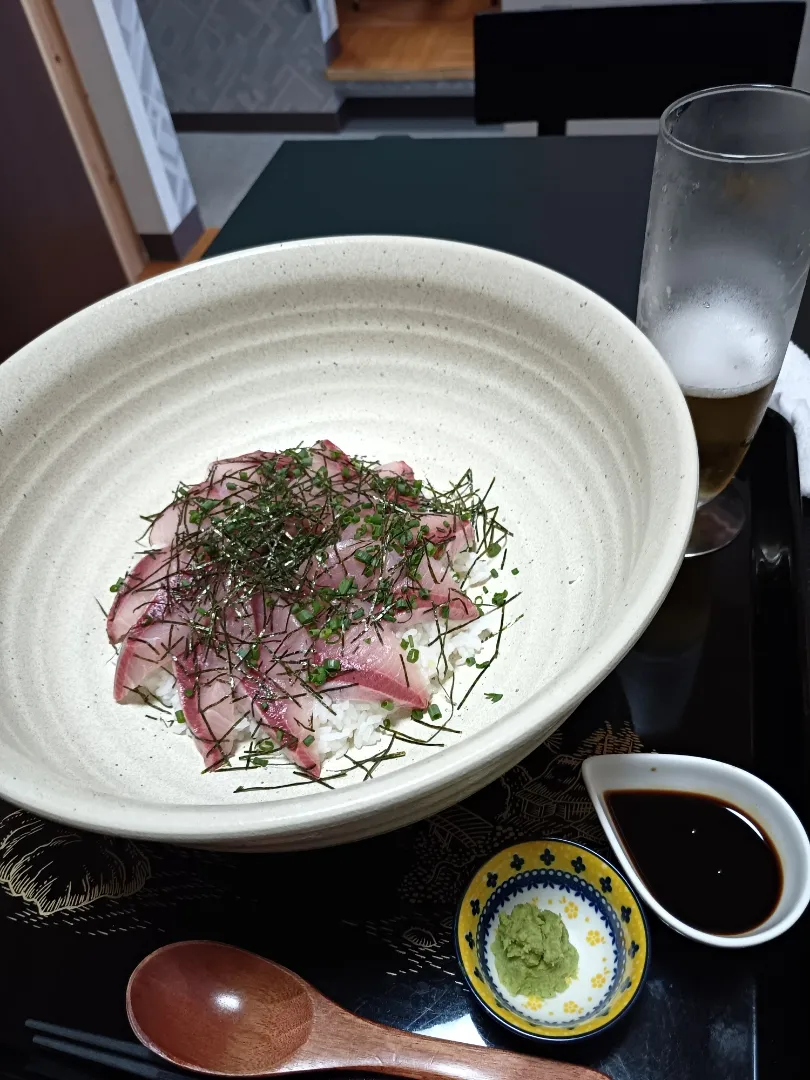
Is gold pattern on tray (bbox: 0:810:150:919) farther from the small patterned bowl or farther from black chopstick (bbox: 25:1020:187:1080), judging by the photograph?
the small patterned bowl

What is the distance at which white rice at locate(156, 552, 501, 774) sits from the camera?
1022 mm

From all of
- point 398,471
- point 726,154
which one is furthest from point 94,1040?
point 726,154

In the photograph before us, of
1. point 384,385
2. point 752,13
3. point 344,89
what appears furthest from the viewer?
point 344,89

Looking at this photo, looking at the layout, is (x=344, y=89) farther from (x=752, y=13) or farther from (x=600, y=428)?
(x=600, y=428)

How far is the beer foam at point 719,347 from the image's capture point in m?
1.08

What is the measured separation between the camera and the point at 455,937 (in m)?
0.85

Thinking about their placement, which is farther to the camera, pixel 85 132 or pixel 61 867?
pixel 85 132

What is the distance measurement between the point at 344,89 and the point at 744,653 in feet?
16.8

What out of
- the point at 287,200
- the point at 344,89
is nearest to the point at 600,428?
the point at 287,200

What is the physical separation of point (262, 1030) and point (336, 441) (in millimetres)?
906

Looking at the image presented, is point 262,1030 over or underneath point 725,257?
underneath

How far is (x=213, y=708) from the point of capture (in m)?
1.03

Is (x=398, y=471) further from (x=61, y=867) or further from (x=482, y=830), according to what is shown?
(x=61, y=867)

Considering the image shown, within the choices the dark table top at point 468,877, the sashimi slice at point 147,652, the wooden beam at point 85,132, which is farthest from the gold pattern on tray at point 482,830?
the wooden beam at point 85,132
